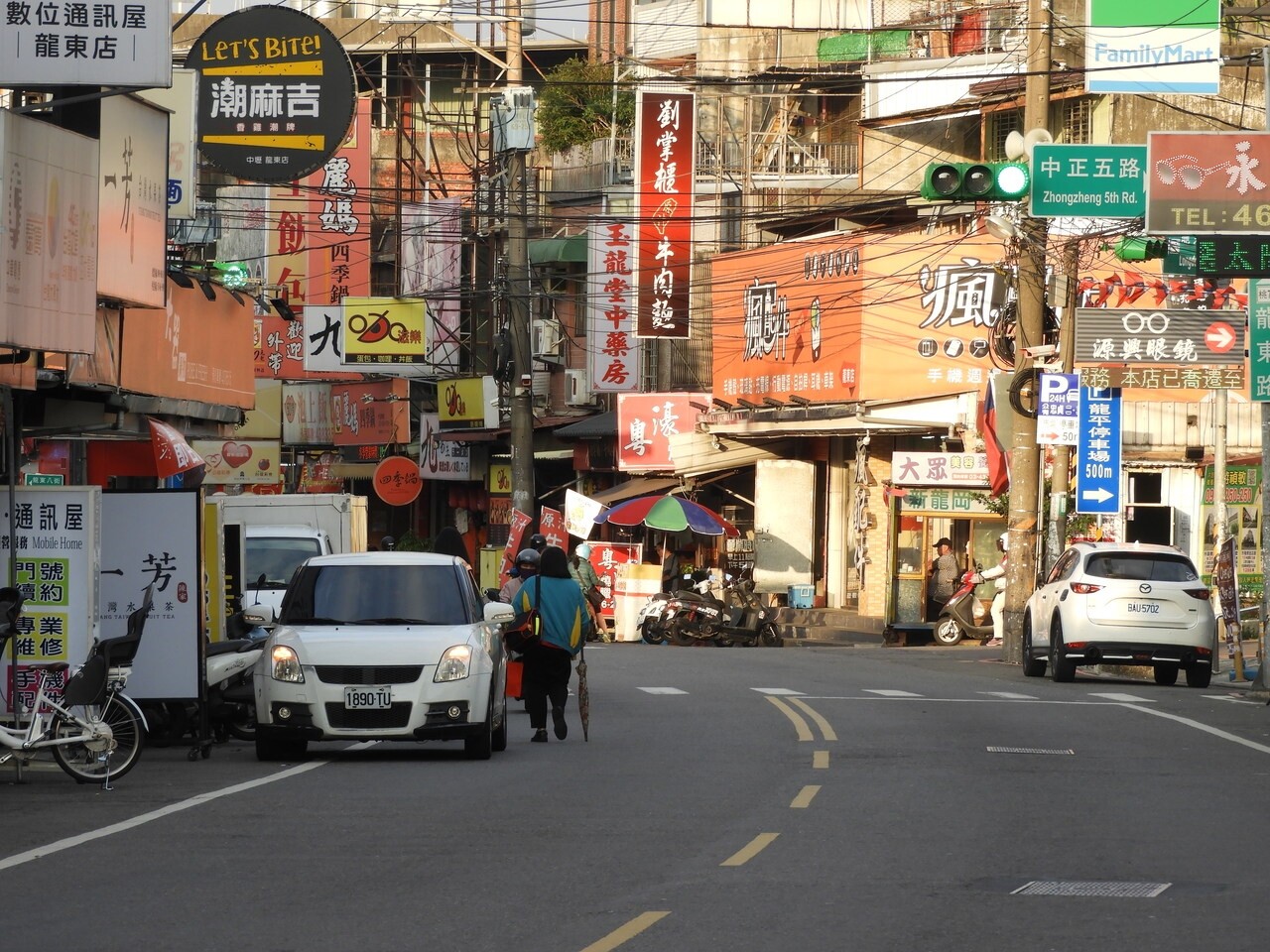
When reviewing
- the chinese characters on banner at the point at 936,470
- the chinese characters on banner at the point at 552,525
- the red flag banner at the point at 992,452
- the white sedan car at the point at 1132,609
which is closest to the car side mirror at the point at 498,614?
the white sedan car at the point at 1132,609

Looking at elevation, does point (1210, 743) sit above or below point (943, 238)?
below

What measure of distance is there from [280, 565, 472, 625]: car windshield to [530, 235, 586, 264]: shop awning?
3422 centimetres

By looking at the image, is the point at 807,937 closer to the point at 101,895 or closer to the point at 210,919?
the point at 210,919

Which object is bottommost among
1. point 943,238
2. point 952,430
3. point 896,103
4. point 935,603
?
point 935,603

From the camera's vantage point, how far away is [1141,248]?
103ft

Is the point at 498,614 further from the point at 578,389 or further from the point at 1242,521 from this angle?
the point at 578,389

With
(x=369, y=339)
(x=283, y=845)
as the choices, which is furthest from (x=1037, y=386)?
(x=283, y=845)

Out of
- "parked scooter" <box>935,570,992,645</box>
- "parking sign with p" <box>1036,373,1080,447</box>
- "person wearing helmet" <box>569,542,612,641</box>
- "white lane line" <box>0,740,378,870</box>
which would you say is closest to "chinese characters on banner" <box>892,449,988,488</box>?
"parked scooter" <box>935,570,992,645</box>

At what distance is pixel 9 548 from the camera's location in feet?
52.1

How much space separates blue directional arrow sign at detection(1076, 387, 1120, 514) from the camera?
32281 mm

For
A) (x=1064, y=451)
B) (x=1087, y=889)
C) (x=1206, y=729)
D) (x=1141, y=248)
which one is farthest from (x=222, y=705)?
(x=1064, y=451)

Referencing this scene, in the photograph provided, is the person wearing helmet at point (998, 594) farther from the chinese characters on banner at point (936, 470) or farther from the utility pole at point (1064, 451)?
the utility pole at point (1064, 451)

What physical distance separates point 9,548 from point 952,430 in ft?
86.5

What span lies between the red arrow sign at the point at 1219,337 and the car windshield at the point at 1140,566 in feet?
17.2
